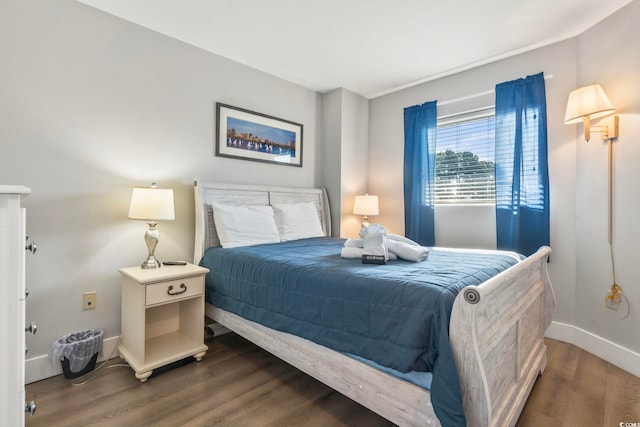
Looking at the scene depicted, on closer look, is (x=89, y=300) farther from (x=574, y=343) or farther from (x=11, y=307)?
(x=574, y=343)

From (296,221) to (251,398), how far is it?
1673 millimetres

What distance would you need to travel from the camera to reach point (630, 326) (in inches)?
87.6

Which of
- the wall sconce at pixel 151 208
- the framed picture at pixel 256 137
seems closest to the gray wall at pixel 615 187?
the framed picture at pixel 256 137

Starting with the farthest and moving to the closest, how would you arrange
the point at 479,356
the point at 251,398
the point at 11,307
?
the point at 251,398
the point at 479,356
the point at 11,307

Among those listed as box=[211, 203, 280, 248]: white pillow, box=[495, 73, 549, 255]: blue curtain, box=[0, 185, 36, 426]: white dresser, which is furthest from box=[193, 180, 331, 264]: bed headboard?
box=[495, 73, 549, 255]: blue curtain

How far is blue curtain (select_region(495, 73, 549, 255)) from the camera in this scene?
2.70 m

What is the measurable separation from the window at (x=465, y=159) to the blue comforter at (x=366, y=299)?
1.18 meters

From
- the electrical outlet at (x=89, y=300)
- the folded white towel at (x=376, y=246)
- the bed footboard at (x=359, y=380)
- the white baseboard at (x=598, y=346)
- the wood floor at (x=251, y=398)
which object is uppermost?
the folded white towel at (x=376, y=246)

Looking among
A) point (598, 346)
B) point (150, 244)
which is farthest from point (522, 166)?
point (150, 244)

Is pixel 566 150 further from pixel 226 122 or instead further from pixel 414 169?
pixel 226 122

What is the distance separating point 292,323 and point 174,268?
1073mm

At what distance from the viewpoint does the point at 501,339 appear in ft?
4.67

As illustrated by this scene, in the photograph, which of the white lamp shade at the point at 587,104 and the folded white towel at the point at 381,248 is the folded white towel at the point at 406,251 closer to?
the folded white towel at the point at 381,248

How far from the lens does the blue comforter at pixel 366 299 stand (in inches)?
48.5
